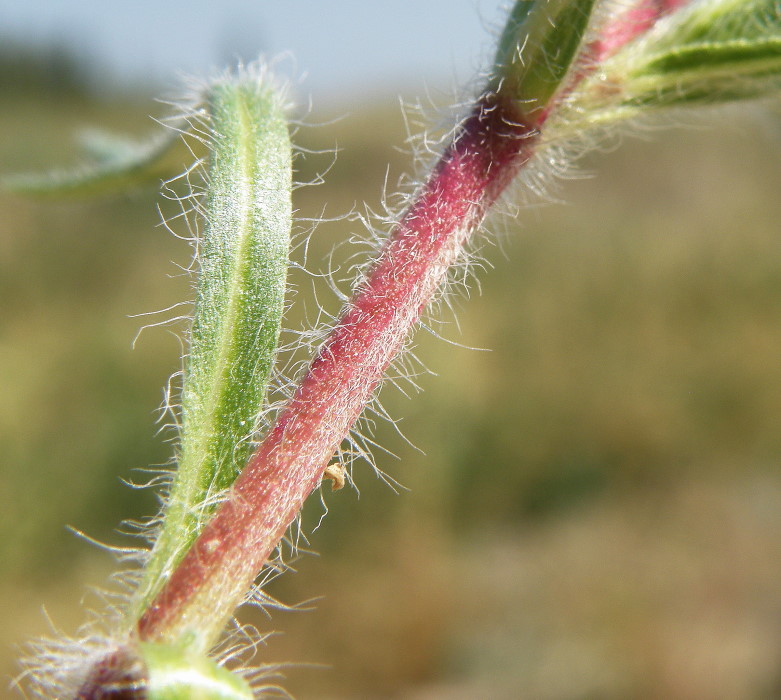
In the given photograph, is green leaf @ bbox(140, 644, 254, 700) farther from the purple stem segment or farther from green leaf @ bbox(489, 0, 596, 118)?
green leaf @ bbox(489, 0, 596, 118)

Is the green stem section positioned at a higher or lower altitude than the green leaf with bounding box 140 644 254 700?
higher

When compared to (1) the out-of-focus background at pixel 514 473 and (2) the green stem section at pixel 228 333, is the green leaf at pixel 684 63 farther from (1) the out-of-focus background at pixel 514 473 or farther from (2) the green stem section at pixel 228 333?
(1) the out-of-focus background at pixel 514 473

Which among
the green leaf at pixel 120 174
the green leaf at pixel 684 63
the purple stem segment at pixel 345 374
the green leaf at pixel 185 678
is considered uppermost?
the green leaf at pixel 684 63

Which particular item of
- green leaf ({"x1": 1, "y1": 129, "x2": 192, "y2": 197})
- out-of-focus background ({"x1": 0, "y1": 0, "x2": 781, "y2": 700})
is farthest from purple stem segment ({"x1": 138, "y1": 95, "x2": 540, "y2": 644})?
out-of-focus background ({"x1": 0, "y1": 0, "x2": 781, "y2": 700})

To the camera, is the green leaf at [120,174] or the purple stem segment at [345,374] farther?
the green leaf at [120,174]

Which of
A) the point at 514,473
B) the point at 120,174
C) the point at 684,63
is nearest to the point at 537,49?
the point at 684,63

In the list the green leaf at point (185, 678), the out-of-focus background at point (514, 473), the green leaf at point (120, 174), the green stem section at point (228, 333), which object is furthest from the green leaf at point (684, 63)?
the out-of-focus background at point (514, 473)

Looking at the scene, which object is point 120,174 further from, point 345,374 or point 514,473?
point 514,473
